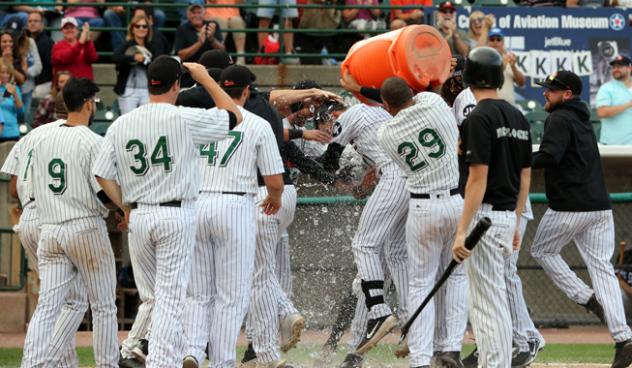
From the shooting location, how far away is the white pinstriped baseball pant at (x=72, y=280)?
865 centimetres

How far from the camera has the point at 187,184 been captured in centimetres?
816

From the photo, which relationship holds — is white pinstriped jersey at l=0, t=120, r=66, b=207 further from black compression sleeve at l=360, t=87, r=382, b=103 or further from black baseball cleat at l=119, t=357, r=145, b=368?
black compression sleeve at l=360, t=87, r=382, b=103

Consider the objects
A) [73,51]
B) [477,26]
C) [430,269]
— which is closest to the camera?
[430,269]

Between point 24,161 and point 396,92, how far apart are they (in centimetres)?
273

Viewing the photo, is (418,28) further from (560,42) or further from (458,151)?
(560,42)

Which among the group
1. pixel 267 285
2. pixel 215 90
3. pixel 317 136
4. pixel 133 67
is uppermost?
pixel 133 67

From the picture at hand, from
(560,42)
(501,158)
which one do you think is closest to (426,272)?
(501,158)

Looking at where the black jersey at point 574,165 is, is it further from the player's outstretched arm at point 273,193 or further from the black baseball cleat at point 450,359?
the player's outstretched arm at point 273,193

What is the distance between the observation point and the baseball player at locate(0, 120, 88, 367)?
877cm

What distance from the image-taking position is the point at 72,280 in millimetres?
8820

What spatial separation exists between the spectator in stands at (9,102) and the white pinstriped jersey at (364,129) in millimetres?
5734

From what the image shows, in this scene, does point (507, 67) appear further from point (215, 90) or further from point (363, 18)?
point (215, 90)

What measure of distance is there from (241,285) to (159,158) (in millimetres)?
1144

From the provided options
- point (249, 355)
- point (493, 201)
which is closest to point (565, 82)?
point (493, 201)
